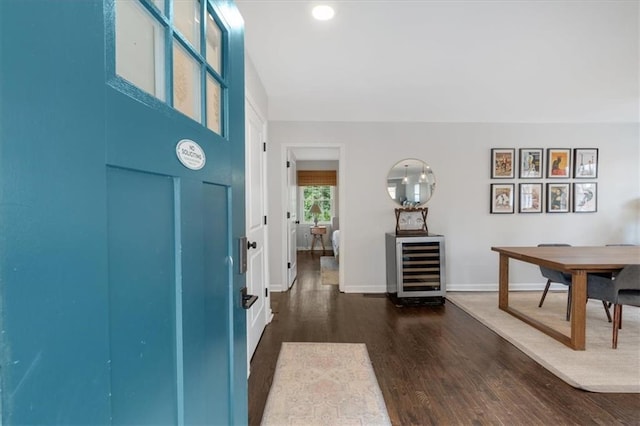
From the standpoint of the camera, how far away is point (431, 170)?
409 centimetres

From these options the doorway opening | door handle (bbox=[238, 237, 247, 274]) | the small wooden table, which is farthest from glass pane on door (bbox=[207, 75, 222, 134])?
the small wooden table

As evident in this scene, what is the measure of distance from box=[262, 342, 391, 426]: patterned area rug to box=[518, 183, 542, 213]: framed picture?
320cm

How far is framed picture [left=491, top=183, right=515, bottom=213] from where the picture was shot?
409cm

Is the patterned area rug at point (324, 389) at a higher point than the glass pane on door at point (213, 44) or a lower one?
lower

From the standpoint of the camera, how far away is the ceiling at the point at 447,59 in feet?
6.47

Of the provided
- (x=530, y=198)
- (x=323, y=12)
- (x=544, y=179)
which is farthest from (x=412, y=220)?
(x=323, y=12)

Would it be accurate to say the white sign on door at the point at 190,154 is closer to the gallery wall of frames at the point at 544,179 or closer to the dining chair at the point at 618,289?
the dining chair at the point at 618,289

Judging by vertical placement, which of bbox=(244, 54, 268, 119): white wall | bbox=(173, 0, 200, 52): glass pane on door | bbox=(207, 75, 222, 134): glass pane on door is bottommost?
bbox=(207, 75, 222, 134): glass pane on door

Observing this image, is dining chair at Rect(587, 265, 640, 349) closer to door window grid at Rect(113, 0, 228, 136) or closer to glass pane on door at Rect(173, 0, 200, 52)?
door window grid at Rect(113, 0, 228, 136)

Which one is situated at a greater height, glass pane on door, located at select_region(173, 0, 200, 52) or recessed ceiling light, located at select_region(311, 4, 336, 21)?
recessed ceiling light, located at select_region(311, 4, 336, 21)

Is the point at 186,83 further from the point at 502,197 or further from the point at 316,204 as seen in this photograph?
the point at 316,204

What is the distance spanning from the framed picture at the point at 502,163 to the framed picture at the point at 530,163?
0.41ft

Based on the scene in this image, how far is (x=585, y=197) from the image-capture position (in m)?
4.15

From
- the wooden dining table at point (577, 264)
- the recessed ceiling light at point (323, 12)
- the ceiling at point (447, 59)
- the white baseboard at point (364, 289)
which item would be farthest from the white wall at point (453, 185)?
the recessed ceiling light at point (323, 12)
